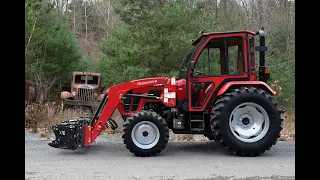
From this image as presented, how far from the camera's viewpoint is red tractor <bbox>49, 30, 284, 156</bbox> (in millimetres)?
7418

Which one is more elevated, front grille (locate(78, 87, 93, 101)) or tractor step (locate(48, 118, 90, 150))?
front grille (locate(78, 87, 93, 101))

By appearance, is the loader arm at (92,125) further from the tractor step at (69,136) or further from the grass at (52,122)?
the grass at (52,122)

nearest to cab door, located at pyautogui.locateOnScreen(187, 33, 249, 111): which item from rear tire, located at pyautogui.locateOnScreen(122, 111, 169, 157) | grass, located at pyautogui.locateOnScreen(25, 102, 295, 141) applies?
rear tire, located at pyautogui.locateOnScreen(122, 111, 169, 157)

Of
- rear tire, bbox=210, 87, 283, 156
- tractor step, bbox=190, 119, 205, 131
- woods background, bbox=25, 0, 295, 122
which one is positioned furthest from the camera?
woods background, bbox=25, 0, 295, 122

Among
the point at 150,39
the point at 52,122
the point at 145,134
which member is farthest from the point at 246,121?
the point at 150,39

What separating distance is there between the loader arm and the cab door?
63 cm

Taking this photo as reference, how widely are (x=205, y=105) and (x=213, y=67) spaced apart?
2.79ft

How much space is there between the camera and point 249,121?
766 cm

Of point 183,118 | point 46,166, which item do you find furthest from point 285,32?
point 46,166

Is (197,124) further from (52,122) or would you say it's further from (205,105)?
(52,122)

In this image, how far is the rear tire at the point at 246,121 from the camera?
738 cm

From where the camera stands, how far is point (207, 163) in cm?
672

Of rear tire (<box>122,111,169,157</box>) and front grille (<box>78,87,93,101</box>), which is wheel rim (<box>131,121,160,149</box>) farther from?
front grille (<box>78,87,93,101</box>)

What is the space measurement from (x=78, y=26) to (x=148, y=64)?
21794mm
